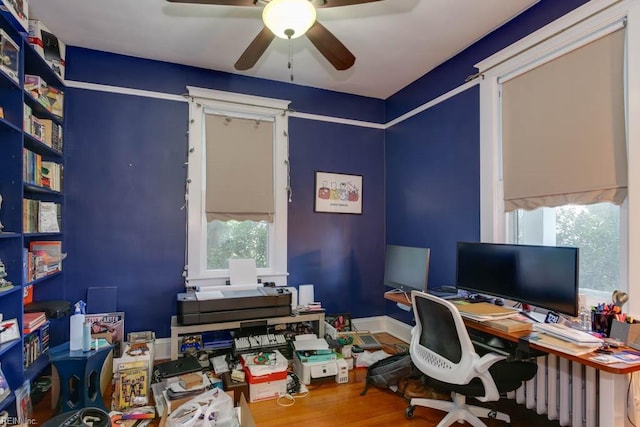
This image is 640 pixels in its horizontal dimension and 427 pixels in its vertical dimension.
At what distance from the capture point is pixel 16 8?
2.06 meters

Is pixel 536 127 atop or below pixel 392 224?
atop

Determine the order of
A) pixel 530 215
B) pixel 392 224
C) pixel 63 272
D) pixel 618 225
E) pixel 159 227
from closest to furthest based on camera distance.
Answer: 1. pixel 618 225
2. pixel 530 215
3. pixel 63 272
4. pixel 159 227
5. pixel 392 224

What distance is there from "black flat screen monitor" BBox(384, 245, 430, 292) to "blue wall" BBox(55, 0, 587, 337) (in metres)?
0.44

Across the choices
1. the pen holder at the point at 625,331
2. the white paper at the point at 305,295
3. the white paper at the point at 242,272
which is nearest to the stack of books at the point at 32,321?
the white paper at the point at 242,272

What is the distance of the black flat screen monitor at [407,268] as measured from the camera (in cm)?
275

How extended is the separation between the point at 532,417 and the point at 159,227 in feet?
10.4

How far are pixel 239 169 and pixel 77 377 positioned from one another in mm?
2033

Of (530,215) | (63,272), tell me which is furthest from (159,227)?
(530,215)

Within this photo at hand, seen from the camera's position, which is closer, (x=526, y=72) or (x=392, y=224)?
(x=526, y=72)

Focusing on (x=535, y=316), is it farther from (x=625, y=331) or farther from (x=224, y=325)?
(x=224, y=325)

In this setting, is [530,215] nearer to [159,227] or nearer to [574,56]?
[574,56]

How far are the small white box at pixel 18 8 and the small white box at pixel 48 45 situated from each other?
27 centimetres

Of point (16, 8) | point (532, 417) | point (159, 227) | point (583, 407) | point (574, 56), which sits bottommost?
point (532, 417)

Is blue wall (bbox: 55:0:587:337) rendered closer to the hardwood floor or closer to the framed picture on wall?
the framed picture on wall
